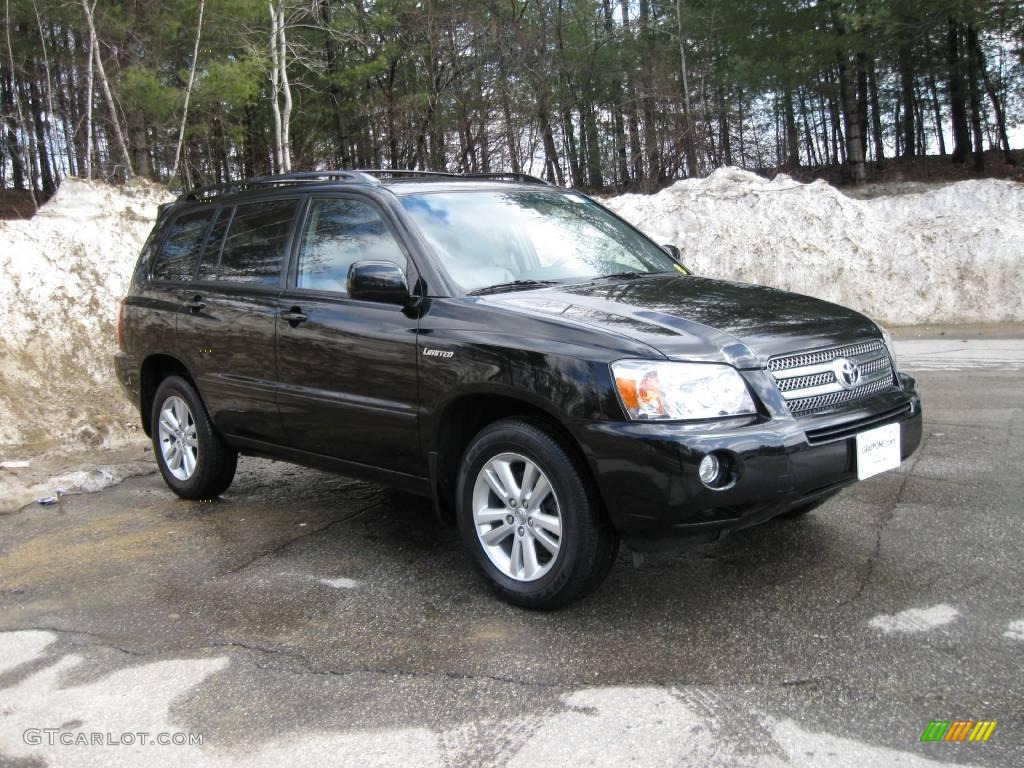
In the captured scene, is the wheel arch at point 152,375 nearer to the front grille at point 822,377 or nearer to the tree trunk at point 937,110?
the front grille at point 822,377

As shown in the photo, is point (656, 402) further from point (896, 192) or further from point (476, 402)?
point (896, 192)

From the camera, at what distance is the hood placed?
3.49 meters

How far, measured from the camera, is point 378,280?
3992 mm

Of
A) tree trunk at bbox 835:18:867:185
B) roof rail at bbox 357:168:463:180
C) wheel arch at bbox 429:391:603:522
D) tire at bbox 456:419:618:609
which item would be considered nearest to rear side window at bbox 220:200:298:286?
roof rail at bbox 357:168:463:180

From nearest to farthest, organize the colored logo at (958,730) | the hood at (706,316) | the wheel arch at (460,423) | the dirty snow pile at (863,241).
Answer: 1. the colored logo at (958,730)
2. the hood at (706,316)
3. the wheel arch at (460,423)
4. the dirty snow pile at (863,241)

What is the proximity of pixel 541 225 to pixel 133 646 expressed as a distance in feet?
9.07

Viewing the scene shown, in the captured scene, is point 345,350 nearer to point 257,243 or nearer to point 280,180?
point 257,243

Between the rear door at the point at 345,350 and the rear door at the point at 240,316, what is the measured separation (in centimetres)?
16

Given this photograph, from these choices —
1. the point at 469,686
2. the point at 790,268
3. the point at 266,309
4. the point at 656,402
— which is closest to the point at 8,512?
the point at 266,309

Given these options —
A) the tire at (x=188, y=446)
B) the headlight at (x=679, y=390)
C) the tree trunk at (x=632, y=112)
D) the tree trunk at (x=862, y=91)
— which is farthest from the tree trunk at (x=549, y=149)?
the headlight at (x=679, y=390)

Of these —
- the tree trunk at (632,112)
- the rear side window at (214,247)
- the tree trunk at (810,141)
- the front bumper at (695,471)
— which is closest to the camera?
the front bumper at (695,471)

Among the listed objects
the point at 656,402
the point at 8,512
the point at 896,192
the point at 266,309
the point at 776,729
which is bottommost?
the point at 776,729

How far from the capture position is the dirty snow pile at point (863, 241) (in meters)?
15.1

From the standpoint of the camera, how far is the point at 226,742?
2.91 metres
